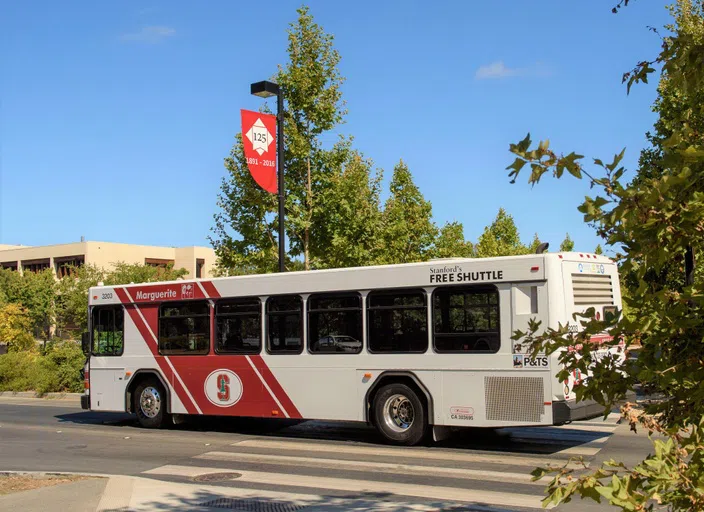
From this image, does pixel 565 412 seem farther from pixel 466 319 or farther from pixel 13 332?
pixel 13 332

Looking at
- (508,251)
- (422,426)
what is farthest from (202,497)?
(508,251)

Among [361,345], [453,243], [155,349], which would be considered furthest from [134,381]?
[453,243]

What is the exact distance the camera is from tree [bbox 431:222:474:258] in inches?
1682

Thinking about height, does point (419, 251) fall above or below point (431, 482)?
above

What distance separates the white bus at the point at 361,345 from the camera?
1180 centimetres

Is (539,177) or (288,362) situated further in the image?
(288,362)

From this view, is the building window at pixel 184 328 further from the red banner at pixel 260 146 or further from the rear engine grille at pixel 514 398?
the rear engine grille at pixel 514 398

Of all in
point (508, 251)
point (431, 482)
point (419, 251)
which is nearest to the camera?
point (431, 482)

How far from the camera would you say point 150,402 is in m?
16.3

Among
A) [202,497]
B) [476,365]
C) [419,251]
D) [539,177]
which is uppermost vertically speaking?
[419,251]

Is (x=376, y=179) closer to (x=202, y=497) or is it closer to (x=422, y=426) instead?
(x=422, y=426)

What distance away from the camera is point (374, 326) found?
13.2 m

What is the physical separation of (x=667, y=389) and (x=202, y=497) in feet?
21.9

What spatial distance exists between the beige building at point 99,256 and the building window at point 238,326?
65123 millimetres
